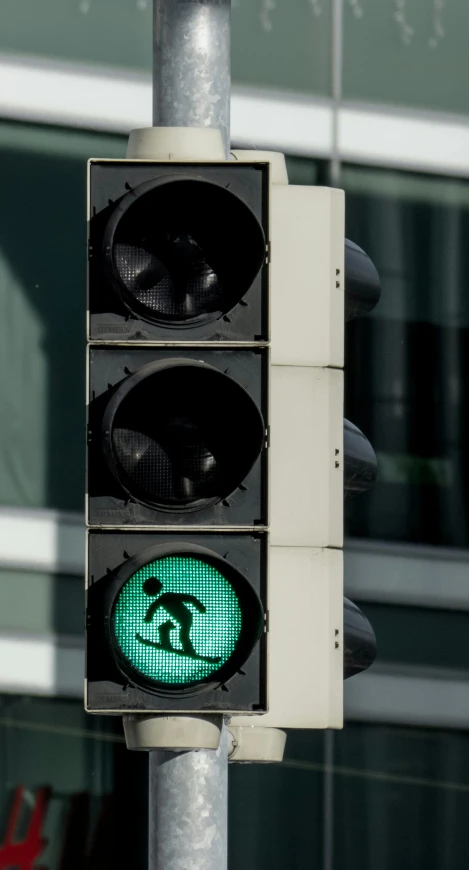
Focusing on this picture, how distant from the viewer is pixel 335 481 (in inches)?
145

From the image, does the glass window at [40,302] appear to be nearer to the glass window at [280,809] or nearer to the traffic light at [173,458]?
the glass window at [280,809]

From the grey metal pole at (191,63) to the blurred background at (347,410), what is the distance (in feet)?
20.1


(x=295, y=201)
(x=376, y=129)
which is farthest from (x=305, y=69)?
(x=295, y=201)

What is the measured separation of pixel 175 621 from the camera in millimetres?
3189

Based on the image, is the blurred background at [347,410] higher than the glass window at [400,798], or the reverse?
the blurred background at [347,410]

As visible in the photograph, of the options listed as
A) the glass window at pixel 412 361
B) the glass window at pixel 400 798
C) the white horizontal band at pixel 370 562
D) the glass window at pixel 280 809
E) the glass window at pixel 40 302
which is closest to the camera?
the white horizontal band at pixel 370 562

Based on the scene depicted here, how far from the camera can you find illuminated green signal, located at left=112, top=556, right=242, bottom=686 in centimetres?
317

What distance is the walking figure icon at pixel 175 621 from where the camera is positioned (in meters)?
3.18

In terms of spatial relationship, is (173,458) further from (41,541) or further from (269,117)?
(269,117)

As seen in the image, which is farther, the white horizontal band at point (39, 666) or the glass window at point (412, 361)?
the glass window at point (412, 361)

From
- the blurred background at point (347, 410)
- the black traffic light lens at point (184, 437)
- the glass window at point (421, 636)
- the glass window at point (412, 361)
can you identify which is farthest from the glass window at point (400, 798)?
the black traffic light lens at point (184, 437)

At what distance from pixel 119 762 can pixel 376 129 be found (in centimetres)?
460

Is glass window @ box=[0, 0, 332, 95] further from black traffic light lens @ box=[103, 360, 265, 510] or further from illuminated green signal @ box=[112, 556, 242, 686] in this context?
illuminated green signal @ box=[112, 556, 242, 686]

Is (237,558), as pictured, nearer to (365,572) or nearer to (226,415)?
(226,415)
